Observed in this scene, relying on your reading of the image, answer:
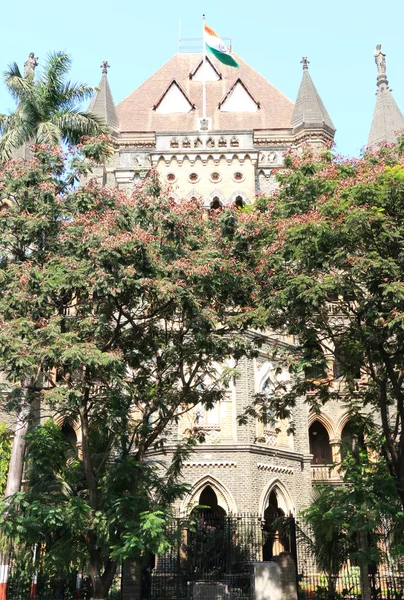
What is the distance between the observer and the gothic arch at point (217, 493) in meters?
22.9

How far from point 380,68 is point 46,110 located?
2668 cm

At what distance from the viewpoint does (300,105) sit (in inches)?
1532

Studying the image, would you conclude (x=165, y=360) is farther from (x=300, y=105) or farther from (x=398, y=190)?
(x=300, y=105)

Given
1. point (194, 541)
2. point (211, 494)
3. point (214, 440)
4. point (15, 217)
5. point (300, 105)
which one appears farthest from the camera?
point (300, 105)

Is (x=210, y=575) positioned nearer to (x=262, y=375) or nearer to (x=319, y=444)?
(x=262, y=375)

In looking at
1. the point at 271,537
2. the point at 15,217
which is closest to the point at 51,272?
the point at 15,217

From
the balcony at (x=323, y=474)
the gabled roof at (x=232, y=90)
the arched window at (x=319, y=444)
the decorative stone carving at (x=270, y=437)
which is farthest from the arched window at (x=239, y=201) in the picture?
the gabled roof at (x=232, y=90)

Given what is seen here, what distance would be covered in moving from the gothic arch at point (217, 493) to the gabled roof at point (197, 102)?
23.8 meters

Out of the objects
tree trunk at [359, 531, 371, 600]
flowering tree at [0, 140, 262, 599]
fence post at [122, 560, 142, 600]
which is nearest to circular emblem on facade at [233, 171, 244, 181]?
flowering tree at [0, 140, 262, 599]

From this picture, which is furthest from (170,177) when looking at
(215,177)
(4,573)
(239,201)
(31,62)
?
(4,573)

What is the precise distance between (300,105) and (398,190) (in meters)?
26.8

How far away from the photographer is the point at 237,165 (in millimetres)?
32219

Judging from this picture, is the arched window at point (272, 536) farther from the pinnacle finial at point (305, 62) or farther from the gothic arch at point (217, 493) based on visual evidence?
the pinnacle finial at point (305, 62)

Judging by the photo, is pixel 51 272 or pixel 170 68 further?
pixel 170 68
